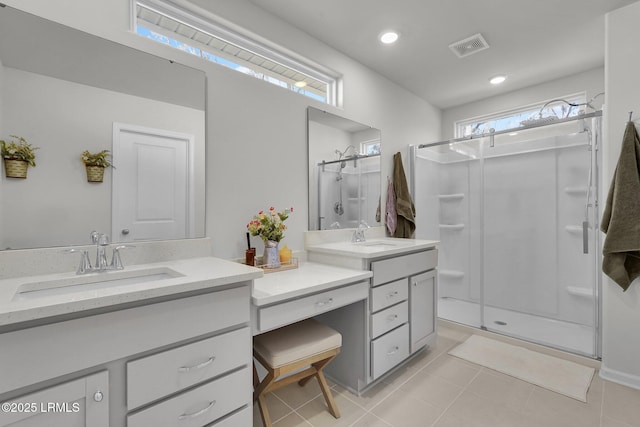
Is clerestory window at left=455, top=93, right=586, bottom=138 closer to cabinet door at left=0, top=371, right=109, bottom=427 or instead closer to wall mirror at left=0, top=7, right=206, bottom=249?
wall mirror at left=0, top=7, right=206, bottom=249

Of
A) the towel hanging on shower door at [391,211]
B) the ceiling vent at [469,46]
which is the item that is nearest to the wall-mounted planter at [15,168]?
the towel hanging on shower door at [391,211]

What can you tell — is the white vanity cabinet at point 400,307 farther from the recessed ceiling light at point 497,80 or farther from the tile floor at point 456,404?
the recessed ceiling light at point 497,80

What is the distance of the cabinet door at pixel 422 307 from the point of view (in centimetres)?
215

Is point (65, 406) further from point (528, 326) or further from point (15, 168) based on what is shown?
point (528, 326)

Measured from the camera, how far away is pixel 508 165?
3.13 metres

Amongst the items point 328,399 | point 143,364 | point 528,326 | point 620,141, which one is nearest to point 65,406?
point 143,364

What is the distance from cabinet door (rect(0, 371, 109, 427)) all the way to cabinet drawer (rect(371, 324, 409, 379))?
1.37 m

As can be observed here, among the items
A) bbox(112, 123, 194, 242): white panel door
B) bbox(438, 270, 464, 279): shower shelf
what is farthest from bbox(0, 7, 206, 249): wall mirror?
bbox(438, 270, 464, 279): shower shelf

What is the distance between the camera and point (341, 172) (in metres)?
2.47

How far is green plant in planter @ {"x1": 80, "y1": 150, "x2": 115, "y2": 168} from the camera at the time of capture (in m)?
1.32

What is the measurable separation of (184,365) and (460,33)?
2769 millimetres

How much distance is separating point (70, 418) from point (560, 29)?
3486 mm

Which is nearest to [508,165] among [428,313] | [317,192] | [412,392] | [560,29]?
[560,29]

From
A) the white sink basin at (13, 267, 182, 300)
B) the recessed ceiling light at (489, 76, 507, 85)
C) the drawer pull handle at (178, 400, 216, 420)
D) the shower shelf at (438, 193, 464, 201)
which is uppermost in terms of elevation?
the recessed ceiling light at (489, 76, 507, 85)
